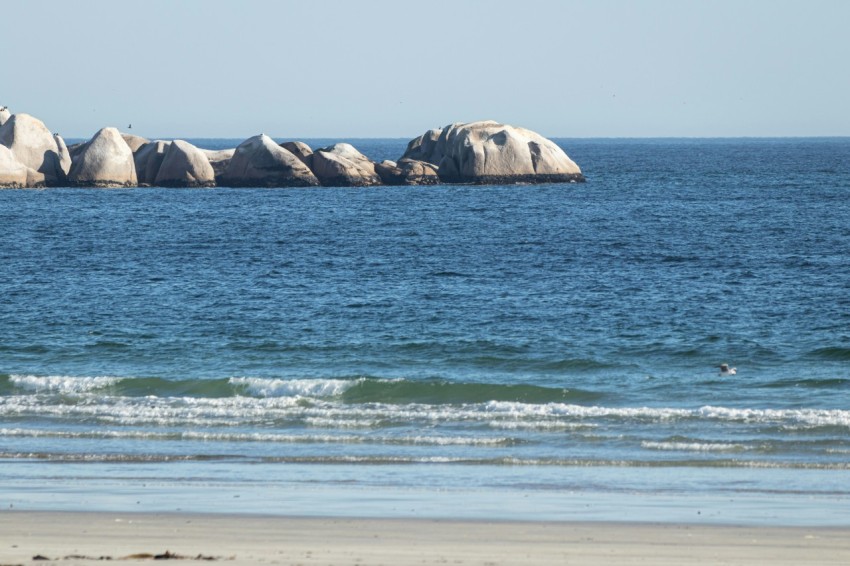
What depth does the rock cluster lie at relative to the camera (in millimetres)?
79625

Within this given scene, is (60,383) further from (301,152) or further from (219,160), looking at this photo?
(219,160)

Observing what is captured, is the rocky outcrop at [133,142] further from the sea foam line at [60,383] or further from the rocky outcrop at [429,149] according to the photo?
the sea foam line at [60,383]

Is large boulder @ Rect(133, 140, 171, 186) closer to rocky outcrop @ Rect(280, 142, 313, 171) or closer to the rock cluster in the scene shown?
the rock cluster

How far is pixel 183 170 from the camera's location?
81000 mm

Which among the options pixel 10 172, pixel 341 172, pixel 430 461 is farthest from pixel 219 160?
pixel 430 461

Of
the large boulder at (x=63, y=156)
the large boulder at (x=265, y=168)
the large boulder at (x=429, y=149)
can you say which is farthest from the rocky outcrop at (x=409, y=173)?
the large boulder at (x=63, y=156)

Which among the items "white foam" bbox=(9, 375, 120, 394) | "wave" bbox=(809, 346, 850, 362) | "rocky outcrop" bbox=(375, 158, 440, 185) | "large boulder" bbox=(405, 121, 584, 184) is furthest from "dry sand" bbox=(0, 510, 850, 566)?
"rocky outcrop" bbox=(375, 158, 440, 185)

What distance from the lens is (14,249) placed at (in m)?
47.5

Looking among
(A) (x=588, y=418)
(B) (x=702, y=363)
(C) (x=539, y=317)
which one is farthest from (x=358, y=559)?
(C) (x=539, y=317)

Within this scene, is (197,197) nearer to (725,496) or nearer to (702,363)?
(702,363)

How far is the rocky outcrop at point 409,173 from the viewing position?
84.1 m

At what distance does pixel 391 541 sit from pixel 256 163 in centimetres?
7096

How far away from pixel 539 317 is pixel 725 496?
52.3 feet

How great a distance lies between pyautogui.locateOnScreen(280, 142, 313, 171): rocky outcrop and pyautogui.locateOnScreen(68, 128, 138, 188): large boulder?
36.8 feet
